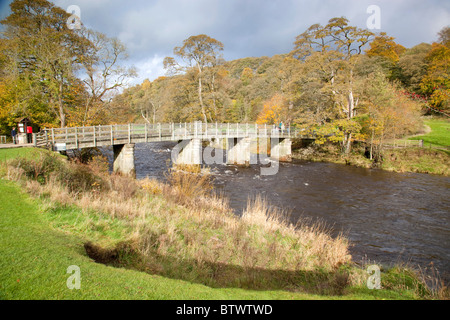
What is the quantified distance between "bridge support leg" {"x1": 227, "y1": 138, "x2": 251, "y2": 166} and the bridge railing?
104cm

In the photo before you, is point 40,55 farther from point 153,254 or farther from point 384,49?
point 384,49

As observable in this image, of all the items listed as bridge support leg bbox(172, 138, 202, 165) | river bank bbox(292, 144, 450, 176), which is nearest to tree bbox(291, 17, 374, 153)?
river bank bbox(292, 144, 450, 176)

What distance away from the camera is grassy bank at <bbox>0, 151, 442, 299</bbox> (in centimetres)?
429

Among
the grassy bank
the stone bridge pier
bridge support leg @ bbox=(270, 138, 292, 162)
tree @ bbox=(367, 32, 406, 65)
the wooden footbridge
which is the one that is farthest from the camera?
tree @ bbox=(367, 32, 406, 65)

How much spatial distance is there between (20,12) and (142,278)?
30.5 metres

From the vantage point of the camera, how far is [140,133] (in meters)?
23.7

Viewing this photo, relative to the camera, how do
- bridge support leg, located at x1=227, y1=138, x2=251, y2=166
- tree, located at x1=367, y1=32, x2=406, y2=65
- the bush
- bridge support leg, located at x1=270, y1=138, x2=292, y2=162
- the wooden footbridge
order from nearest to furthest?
1. the bush
2. the wooden footbridge
3. bridge support leg, located at x1=227, y1=138, x2=251, y2=166
4. bridge support leg, located at x1=270, y1=138, x2=292, y2=162
5. tree, located at x1=367, y1=32, x2=406, y2=65

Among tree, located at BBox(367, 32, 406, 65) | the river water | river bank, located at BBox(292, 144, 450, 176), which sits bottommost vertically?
the river water

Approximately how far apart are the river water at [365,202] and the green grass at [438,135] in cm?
957

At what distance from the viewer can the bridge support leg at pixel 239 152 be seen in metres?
31.7

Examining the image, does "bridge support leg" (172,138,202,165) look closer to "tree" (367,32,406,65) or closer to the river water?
the river water

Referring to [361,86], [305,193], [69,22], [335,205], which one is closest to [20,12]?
[69,22]

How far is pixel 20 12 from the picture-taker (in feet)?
78.4
